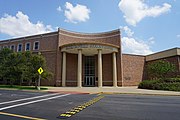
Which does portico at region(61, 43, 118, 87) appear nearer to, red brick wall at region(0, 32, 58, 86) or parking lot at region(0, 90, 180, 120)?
red brick wall at region(0, 32, 58, 86)

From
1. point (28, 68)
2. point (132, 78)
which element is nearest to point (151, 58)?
point (132, 78)

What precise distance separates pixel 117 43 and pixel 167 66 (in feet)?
Result: 43.3

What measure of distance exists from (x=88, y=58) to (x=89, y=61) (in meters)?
0.79

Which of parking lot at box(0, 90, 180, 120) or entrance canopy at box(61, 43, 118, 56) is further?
entrance canopy at box(61, 43, 118, 56)

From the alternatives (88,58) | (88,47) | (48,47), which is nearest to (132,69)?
(88,58)

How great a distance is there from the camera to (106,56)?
39031 mm

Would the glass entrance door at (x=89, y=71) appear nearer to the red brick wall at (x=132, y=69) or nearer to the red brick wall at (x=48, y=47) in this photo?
the red brick wall at (x=132, y=69)

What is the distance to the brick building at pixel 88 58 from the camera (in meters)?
35.0

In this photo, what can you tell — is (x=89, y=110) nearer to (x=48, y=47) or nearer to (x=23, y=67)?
(x=23, y=67)

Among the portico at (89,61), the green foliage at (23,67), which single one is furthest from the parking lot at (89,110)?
the portico at (89,61)

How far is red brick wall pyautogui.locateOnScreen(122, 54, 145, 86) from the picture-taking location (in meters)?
38.3

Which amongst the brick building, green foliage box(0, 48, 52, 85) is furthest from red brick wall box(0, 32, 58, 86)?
green foliage box(0, 48, 52, 85)

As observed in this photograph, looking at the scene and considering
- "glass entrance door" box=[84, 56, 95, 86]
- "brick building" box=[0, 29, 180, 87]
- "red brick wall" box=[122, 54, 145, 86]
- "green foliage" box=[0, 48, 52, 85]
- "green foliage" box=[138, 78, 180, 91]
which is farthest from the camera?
"glass entrance door" box=[84, 56, 95, 86]

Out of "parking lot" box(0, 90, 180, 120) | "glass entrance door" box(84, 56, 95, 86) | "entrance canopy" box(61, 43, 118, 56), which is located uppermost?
"entrance canopy" box(61, 43, 118, 56)
